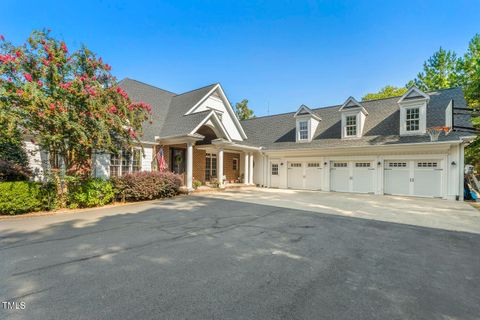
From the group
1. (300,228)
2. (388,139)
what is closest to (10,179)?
(300,228)

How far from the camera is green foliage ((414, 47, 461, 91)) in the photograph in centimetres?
2592

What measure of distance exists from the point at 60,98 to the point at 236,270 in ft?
29.1

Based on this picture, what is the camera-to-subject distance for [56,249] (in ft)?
15.9

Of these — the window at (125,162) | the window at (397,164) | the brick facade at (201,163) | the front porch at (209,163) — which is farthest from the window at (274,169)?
the window at (125,162)

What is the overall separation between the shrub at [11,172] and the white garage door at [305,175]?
53.3 feet

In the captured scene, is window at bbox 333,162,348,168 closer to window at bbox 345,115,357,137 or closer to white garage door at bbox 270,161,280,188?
window at bbox 345,115,357,137

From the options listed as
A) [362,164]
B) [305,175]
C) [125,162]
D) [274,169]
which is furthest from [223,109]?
[362,164]

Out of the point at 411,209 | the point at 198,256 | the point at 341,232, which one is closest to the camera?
the point at 198,256

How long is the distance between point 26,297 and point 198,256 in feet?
8.23

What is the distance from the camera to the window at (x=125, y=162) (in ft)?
43.2

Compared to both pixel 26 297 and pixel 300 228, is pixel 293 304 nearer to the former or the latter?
pixel 26 297

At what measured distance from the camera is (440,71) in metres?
27.3

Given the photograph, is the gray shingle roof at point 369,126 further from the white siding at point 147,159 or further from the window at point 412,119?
the white siding at point 147,159

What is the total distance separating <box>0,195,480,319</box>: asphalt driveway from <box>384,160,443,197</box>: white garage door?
8.57m
